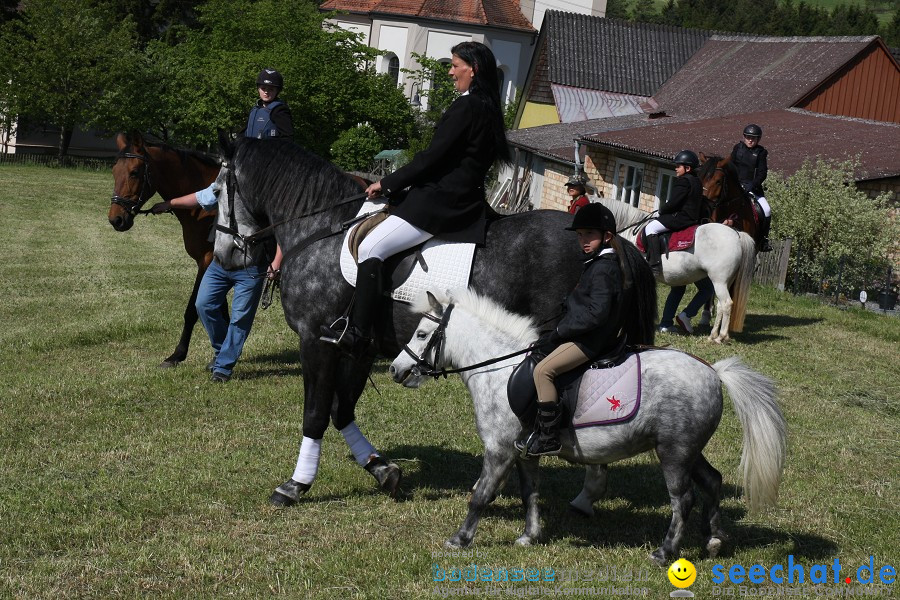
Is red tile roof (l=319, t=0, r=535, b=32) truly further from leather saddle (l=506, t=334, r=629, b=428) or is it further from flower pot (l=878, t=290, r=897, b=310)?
leather saddle (l=506, t=334, r=629, b=428)

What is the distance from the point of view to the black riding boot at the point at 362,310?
22.9 ft

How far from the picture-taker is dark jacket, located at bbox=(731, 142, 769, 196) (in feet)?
52.5

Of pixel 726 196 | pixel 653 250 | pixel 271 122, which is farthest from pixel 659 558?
pixel 726 196

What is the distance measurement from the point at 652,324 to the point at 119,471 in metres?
4.26

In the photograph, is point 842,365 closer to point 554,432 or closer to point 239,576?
point 554,432

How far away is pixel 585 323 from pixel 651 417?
69cm

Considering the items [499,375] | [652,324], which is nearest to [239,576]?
[499,375]

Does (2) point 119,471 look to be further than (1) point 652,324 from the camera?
Yes

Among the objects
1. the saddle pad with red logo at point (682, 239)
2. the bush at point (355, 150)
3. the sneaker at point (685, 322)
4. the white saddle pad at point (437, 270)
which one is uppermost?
the bush at point (355, 150)

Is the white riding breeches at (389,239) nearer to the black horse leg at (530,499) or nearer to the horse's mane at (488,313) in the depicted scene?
the horse's mane at (488,313)

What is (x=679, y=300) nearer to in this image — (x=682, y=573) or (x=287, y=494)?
(x=287, y=494)

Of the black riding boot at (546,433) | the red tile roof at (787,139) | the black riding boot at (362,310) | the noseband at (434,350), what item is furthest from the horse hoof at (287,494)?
the red tile roof at (787,139)

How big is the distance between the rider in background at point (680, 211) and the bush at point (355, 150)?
114 ft

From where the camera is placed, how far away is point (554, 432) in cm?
598
